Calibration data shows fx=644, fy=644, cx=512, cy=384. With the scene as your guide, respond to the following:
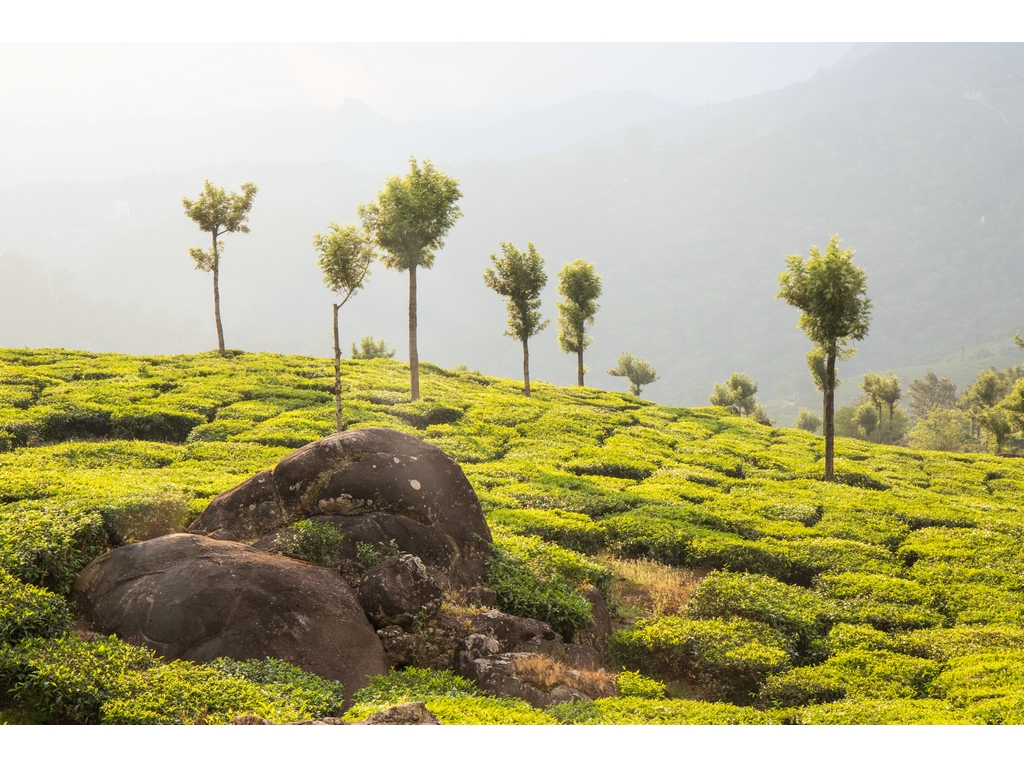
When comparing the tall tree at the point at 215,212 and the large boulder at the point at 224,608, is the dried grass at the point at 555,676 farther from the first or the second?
the tall tree at the point at 215,212

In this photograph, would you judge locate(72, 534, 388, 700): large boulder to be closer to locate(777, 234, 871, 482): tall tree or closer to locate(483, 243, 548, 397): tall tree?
locate(777, 234, 871, 482): tall tree

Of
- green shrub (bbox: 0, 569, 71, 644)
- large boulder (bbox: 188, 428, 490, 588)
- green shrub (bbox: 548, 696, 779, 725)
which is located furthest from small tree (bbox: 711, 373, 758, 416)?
green shrub (bbox: 0, 569, 71, 644)

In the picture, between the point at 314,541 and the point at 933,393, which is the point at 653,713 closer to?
the point at 314,541

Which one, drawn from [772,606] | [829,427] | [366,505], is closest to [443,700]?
[366,505]

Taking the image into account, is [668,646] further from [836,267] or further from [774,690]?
[836,267]

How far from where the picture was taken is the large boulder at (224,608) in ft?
37.6

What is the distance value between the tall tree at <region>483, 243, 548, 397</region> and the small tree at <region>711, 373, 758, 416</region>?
39.8 meters

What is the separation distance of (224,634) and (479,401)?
30086 mm

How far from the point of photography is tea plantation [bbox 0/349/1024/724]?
1091 cm

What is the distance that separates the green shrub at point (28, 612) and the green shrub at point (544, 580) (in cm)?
894

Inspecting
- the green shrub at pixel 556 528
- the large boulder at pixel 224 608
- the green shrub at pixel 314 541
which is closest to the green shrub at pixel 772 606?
the green shrub at pixel 556 528

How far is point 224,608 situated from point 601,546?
12.9 meters

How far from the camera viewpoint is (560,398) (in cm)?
4816

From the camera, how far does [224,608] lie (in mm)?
11750
